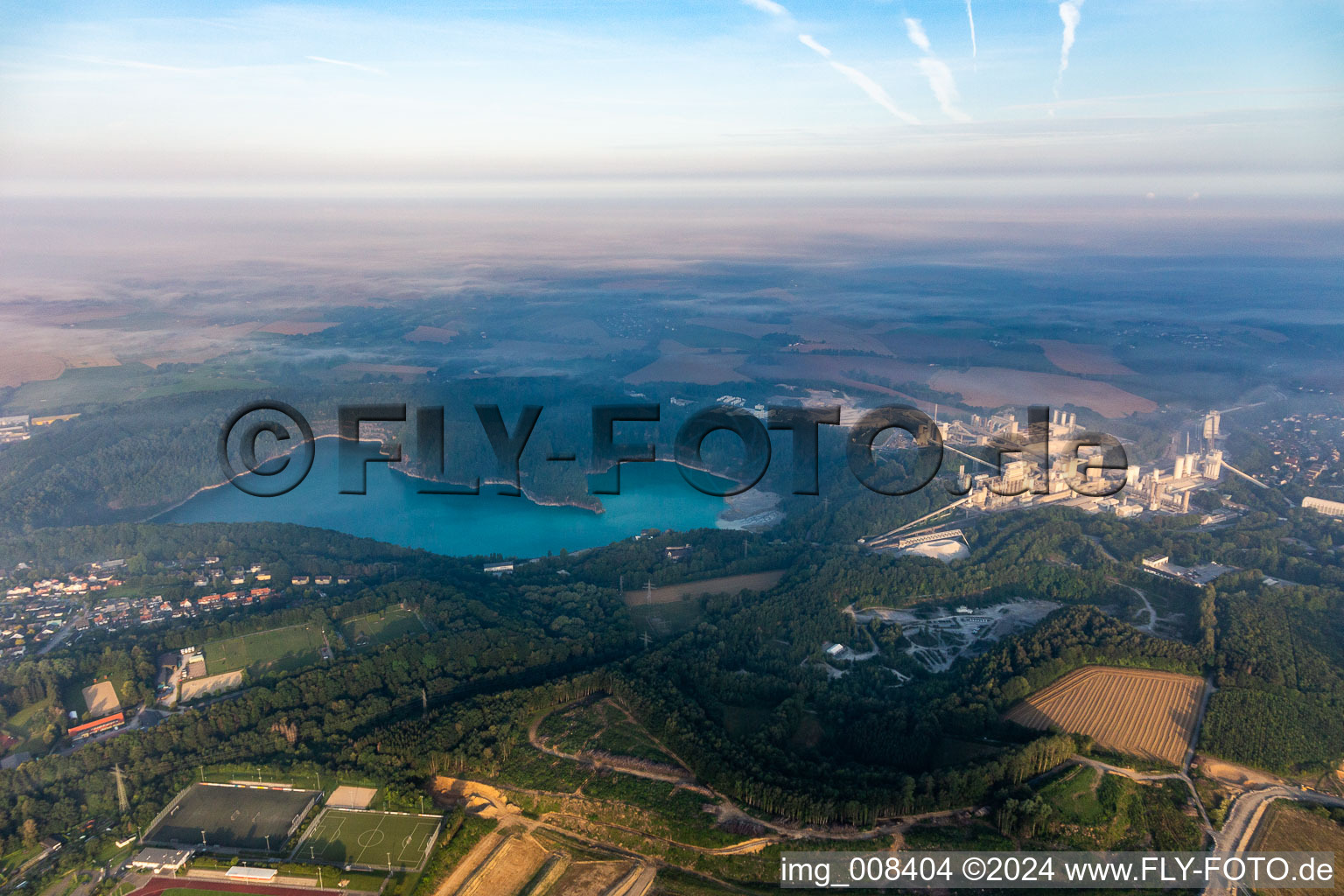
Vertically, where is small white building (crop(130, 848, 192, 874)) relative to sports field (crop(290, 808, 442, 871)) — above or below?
below

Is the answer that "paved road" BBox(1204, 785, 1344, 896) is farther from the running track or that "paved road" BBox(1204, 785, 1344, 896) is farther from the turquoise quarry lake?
the turquoise quarry lake

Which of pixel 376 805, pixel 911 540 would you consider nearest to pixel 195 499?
pixel 376 805

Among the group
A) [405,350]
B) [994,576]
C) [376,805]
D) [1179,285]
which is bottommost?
[376,805]

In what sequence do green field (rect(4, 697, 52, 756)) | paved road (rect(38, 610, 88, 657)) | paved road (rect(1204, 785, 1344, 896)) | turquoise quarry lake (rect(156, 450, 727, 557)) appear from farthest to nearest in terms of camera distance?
turquoise quarry lake (rect(156, 450, 727, 557)), paved road (rect(38, 610, 88, 657)), green field (rect(4, 697, 52, 756)), paved road (rect(1204, 785, 1344, 896))

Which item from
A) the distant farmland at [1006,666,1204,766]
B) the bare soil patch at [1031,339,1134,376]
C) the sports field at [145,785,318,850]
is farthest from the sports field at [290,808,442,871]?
the bare soil patch at [1031,339,1134,376]

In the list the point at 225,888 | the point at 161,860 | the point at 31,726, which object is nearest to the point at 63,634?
the point at 31,726

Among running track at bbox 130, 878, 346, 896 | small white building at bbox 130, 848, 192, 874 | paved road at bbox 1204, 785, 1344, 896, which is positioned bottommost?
running track at bbox 130, 878, 346, 896

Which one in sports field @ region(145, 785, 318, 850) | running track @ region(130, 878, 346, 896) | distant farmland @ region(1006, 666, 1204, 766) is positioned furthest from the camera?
distant farmland @ region(1006, 666, 1204, 766)

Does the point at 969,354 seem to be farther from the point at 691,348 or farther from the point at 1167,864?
the point at 1167,864
